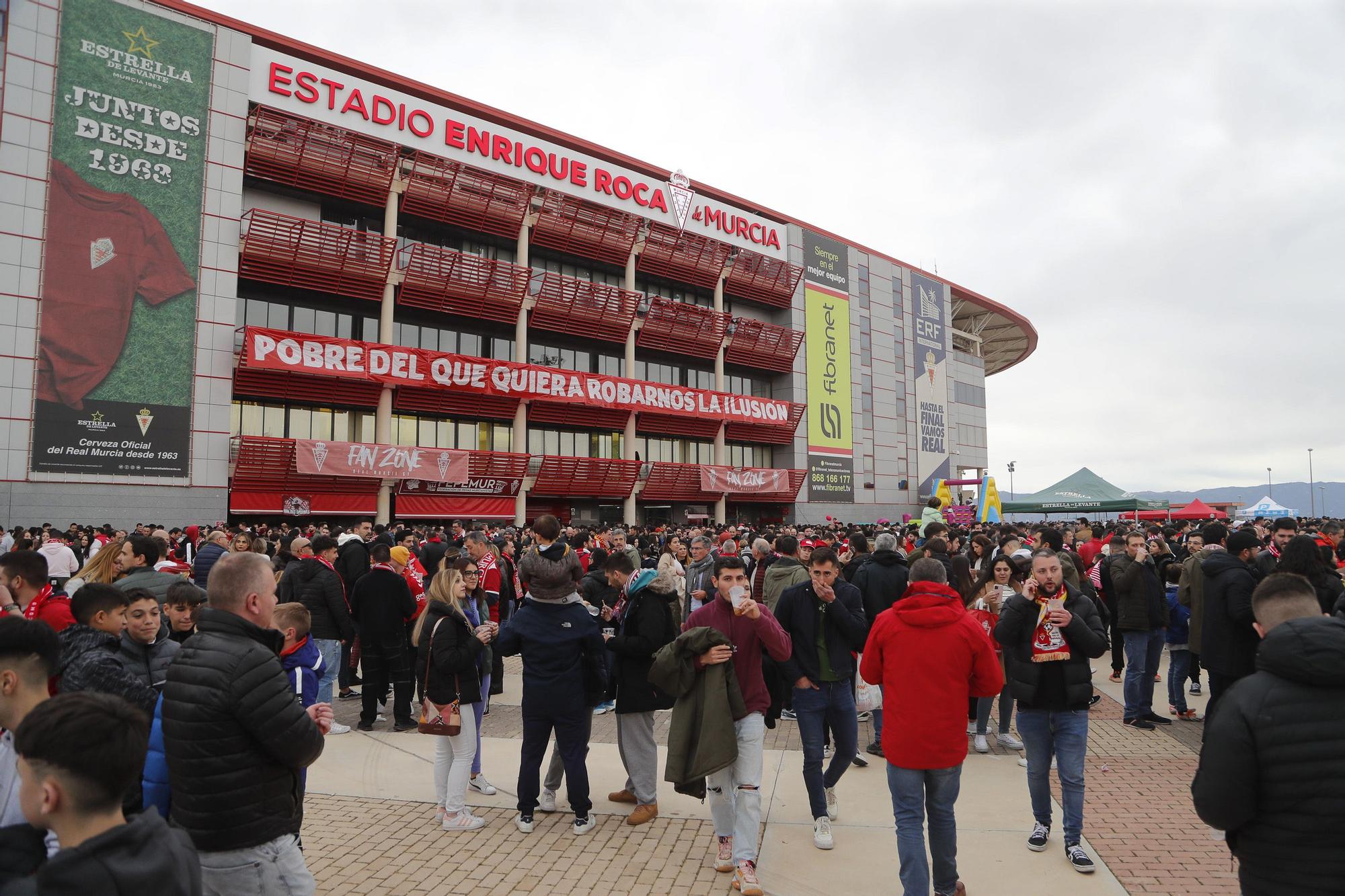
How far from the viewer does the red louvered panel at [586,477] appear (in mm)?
31812

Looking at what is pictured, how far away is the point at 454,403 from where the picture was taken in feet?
99.4

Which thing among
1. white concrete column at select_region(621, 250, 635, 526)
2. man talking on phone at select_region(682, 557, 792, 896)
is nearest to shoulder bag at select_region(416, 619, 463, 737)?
man talking on phone at select_region(682, 557, 792, 896)

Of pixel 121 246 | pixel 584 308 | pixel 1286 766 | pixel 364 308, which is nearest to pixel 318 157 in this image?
pixel 364 308

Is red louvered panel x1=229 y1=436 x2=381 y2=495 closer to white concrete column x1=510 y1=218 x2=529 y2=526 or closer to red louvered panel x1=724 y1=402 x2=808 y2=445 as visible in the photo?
white concrete column x1=510 y1=218 x2=529 y2=526

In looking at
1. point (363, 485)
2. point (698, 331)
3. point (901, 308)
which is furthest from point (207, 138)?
point (901, 308)

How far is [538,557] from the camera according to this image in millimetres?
6250

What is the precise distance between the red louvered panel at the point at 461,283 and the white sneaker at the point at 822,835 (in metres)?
26.3

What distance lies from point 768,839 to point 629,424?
29875mm

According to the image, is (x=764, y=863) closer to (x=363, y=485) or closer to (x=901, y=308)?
(x=363, y=485)

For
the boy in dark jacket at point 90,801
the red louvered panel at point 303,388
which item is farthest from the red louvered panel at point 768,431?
the boy in dark jacket at point 90,801

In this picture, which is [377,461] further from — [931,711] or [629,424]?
[931,711]

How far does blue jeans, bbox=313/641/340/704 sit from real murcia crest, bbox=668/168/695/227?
31089 millimetres

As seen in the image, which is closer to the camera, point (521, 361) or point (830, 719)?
point (830, 719)

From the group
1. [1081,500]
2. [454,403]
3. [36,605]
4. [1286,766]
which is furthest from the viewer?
[1081,500]
